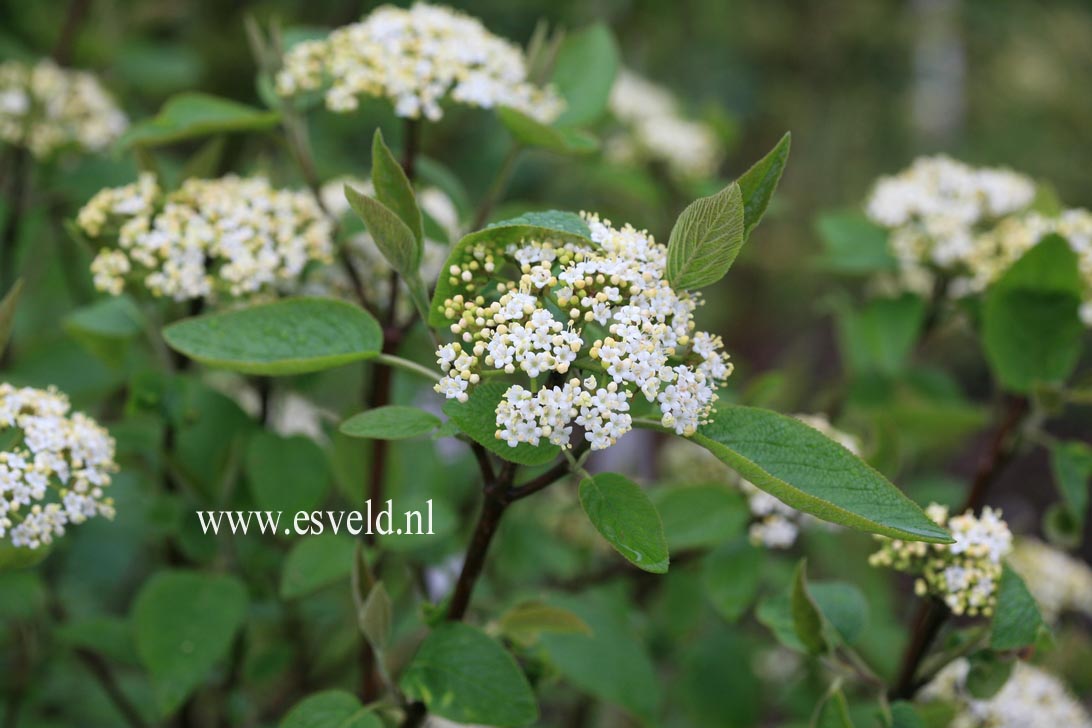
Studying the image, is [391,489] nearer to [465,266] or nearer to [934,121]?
[465,266]

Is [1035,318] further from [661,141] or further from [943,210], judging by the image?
[661,141]

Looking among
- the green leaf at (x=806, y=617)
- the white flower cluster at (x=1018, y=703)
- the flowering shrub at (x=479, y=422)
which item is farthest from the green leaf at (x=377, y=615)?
the white flower cluster at (x=1018, y=703)

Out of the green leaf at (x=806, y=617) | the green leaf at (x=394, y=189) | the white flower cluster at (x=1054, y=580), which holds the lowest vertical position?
the white flower cluster at (x=1054, y=580)

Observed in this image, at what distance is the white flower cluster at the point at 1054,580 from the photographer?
129 cm

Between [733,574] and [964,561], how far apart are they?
28 cm

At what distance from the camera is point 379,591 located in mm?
783

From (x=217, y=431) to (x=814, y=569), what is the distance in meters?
1.03

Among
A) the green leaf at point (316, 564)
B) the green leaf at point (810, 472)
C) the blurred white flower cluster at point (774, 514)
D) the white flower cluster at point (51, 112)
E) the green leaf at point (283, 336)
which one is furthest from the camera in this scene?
the white flower cluster at point (51, 112)

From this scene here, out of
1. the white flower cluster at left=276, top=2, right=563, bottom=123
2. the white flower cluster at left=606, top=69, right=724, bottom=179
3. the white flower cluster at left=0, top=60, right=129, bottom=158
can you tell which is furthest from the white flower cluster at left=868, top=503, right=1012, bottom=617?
the white flower cluster at left=0, top=60, right=129, bottom=158

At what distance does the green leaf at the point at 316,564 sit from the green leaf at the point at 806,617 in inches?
16.0

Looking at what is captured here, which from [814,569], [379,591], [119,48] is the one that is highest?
[119,48]

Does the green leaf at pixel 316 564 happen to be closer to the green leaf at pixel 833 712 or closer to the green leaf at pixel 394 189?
the green leaf at pixel 394 189

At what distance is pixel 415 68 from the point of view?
102 cm

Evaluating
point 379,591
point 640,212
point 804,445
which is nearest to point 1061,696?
point 804,445
